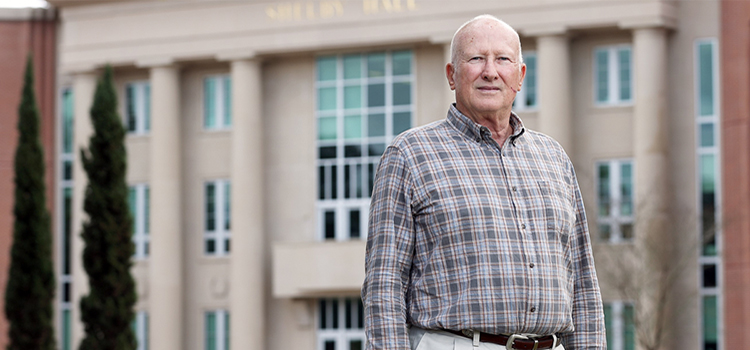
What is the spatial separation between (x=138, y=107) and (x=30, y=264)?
344 inches

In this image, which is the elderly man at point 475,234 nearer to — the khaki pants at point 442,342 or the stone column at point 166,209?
the khaki pants at point 442,342

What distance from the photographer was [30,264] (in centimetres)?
3447

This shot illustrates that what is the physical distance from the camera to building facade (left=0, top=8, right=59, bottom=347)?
137 feet

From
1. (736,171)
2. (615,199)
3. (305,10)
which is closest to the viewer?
(736,171)

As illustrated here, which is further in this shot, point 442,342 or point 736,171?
point 736,171

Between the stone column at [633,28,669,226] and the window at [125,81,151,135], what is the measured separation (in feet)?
50.2

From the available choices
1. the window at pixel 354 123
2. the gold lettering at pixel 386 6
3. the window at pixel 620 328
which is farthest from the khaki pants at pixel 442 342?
the window at pixel 354 123

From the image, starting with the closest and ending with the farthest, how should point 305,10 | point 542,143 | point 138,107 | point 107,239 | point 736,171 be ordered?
1. point 542,143
2. point 107,239
3. point 736,171
4. point 305,10
5. point 138,107

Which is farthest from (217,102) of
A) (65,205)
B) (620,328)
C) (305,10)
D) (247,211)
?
(620,328)

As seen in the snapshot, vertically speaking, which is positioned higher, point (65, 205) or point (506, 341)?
point (65, 205)

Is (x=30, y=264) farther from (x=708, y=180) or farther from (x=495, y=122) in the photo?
(x=495, y=122)

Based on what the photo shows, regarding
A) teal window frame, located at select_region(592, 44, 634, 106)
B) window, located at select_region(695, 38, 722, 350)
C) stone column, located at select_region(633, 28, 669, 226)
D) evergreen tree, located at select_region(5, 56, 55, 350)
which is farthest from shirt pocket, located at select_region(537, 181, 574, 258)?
teal window frame, located at select_region(592, 44, 634, 106)

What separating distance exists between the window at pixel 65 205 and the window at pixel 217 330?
5.21 metres

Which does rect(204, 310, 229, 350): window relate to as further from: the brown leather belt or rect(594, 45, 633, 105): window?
the brown leather belt
